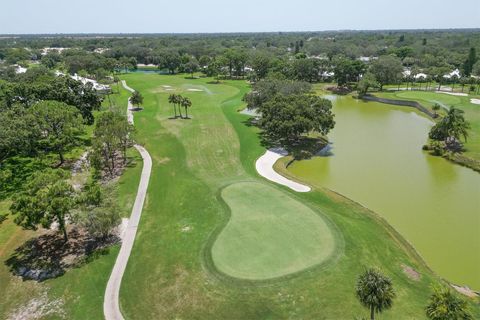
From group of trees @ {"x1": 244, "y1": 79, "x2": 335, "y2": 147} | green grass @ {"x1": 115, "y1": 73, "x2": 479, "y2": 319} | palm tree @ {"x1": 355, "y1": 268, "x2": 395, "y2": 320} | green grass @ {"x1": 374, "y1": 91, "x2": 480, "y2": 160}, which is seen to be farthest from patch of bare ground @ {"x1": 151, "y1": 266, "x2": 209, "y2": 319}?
green grass @ {"x1": 374, "y1": 91, "x2": 480, "y2": 160}

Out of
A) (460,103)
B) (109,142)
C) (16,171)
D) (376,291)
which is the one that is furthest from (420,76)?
(16,171)

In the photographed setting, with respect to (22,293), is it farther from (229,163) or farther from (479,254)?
(479,254)

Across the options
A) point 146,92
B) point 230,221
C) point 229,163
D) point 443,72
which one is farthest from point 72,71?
point 443,72

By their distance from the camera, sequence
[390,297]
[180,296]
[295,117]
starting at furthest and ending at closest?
[295,117] < [180,296] < [390,297]

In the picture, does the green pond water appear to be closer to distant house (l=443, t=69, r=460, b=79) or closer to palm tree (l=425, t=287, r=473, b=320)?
palm tree (l=425, t=287, r=473, b=320)

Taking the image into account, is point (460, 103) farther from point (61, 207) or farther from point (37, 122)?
point (37, 122)

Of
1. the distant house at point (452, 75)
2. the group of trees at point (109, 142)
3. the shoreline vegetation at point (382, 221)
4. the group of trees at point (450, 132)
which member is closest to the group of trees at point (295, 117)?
the shoreline vegetation at point (382, 221)
